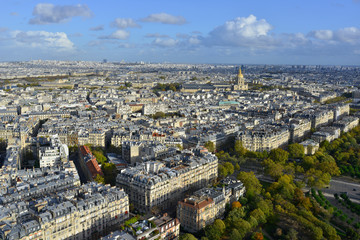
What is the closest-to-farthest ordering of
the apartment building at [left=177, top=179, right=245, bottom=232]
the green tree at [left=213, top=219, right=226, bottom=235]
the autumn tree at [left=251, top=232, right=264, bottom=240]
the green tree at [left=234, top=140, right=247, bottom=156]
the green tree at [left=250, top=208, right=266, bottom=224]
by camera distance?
Answer: the autumn tree at [left=251, top=232, right=264, bottom=240] < the green tree at [left=213, top=219, right=226, bottom=235] < the apartment building at [left=177, top=179, right=245, bottom=232] < the green tree at [left=250, top=208, right=266, bottom=224] < the green tree at [left=234, top=140, right=247, bottom=156]

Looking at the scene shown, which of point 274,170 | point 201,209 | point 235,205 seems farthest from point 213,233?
point 274,170

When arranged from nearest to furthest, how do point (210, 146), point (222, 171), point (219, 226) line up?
point (219, 226)
point (222, 171)
point (210, 146)

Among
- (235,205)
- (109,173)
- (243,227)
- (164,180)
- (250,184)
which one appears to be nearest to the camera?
(243,227)

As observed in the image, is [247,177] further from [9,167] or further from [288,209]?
[9,167]

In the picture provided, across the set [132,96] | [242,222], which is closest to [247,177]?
[242,222]

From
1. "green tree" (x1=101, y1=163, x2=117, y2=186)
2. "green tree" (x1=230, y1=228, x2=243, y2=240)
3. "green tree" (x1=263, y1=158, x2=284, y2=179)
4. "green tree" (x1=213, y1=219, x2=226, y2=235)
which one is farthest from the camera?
"green tree" (x1=263, y1=158, x2=284, y2=179)

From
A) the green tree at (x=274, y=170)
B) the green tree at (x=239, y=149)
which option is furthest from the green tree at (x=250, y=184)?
the green tree at (x=239, y=149)

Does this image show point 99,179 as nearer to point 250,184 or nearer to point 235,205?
point 235,205

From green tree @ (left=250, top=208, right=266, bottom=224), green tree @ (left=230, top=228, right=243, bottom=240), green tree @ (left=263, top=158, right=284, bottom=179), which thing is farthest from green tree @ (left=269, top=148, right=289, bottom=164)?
green tree @ (left=230, top=228, right=243, bottom=240)

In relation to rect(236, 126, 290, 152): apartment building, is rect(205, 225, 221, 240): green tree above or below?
below

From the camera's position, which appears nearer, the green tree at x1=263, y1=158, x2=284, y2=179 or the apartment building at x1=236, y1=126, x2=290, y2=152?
the green tree at x1=263, y1=158, x2=284, y2=179

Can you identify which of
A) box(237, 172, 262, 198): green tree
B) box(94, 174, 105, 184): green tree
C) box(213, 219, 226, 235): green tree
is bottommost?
box(213, 219, 226, 235): green tree

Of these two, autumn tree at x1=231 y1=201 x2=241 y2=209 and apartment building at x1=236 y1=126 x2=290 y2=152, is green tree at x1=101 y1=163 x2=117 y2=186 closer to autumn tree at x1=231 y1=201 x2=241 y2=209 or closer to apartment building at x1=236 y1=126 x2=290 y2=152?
autumn tree at x1=231 y1=201 x2=241 y2=209
